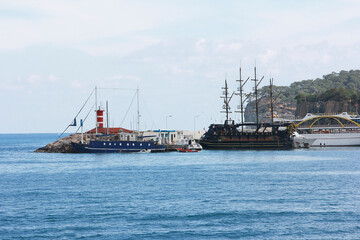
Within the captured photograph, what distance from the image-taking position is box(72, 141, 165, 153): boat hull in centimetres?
10419

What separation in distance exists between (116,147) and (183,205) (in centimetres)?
6838

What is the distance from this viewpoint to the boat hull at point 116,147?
4102 inches

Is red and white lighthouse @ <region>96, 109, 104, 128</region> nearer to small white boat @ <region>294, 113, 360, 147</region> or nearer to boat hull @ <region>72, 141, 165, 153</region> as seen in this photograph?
boat hull @ <region>72, 141, 165, 153</region>

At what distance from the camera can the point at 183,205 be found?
1496 inches

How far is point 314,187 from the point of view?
47.1 metres

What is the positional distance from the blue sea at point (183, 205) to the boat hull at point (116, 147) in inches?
1652

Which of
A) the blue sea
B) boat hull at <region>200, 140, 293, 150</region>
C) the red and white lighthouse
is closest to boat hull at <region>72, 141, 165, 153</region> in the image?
the red and white lighthouse

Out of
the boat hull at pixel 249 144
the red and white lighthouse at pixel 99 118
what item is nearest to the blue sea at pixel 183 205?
the boat hull at pixel 249 144

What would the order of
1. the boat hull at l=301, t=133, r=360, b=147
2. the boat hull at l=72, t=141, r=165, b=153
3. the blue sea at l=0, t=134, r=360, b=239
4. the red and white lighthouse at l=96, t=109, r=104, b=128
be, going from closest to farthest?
the blue sea at l=0, t=134, r=360, b=239, the boat hull at l=72, t=141, r=165, b=153, the red and white lighthouse at l=96, t=109, r=104, b=128, the boat hull at l=301, t=133, r=360, b=147

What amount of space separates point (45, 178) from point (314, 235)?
3908 centimetres

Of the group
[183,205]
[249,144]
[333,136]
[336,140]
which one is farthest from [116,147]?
[183,205]

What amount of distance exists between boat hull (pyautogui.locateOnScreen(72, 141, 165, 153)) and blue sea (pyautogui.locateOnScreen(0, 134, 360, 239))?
41958mm

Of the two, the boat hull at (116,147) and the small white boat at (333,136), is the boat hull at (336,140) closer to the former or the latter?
the small white boat at (333,136)

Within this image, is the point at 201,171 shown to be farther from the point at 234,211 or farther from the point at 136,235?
the point at 136,235
